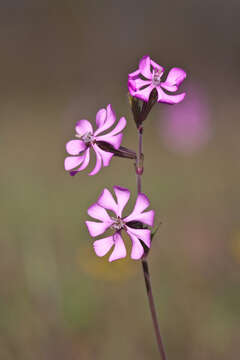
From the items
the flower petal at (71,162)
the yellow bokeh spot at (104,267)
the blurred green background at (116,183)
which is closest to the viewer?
the flower petal at (71,162)

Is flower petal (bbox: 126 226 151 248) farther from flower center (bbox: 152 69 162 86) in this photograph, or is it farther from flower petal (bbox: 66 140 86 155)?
flower center (bbox: 152 69 162 86)

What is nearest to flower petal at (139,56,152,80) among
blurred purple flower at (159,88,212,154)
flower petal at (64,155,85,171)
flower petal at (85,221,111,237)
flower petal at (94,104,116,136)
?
flower petal at (94,104,116,136)

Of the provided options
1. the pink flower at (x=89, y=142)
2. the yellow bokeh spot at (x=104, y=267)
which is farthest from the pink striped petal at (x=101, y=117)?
the yellow bokeh spot at (x=104, y=267)

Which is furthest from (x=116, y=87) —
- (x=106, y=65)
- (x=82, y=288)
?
(x=82, y=288)

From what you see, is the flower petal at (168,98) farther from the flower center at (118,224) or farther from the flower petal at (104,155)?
the flower center at (118,224)
